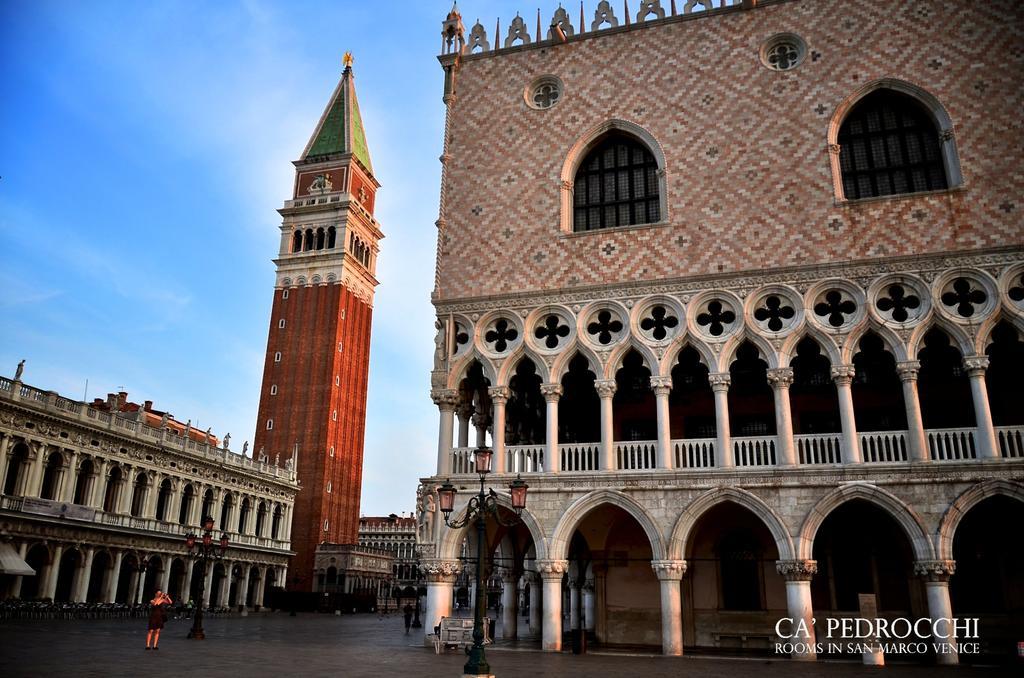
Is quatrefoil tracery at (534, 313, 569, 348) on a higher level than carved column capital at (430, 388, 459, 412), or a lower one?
higher

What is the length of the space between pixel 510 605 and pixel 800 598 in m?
9.50

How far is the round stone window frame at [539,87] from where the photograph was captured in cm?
2200

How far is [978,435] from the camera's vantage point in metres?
16.3

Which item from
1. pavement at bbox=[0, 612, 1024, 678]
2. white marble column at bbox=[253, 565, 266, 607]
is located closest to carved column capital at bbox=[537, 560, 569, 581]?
pavement at bbox=[0, 612, 1024, 678]

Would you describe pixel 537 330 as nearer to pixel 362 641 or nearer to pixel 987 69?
pixel 362 641

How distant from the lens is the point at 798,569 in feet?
53.6

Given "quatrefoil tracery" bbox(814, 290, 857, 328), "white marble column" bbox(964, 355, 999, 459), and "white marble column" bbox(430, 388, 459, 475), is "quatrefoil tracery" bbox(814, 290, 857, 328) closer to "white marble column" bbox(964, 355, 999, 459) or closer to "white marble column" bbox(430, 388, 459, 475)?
"white marble column" bbox(964, 355, 999, 459)

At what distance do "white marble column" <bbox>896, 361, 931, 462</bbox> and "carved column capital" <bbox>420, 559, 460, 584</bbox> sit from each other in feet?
34.0

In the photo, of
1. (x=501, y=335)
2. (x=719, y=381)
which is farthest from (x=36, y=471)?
(x=719, y=381)

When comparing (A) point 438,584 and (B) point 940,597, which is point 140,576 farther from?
(B) point 940,597

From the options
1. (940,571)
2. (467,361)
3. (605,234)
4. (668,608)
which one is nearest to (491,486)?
(467,361)

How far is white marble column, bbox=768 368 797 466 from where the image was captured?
17.2 m

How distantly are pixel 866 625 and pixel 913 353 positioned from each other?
5786mm

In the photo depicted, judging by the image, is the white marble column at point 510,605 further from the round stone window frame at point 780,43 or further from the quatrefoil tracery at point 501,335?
the round stone window frame at point 780,43
